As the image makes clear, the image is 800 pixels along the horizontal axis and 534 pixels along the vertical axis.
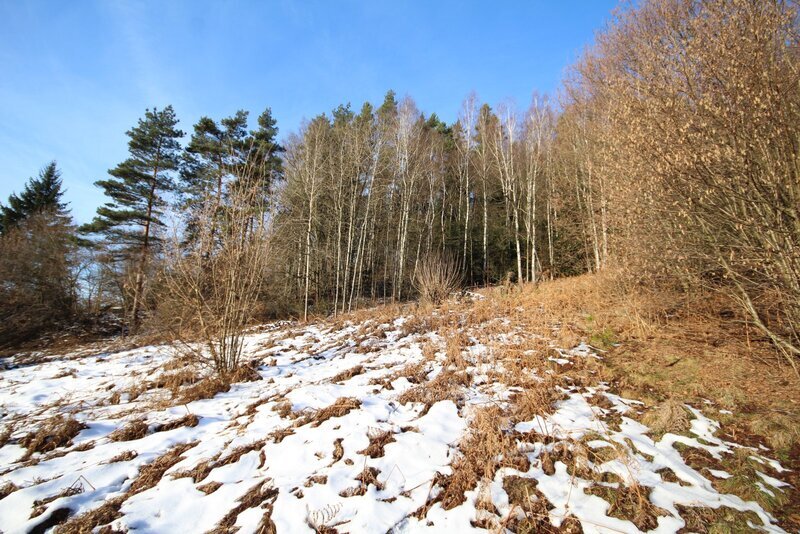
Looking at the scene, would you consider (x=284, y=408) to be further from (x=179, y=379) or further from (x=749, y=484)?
(x=749, y=484)

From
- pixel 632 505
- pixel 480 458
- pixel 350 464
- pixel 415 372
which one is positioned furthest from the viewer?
pixel 415 372

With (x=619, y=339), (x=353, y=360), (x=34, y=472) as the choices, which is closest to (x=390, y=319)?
A: (x=353, y=360)

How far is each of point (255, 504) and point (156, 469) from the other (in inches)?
54.2

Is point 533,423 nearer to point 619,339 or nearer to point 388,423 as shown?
point 388,423

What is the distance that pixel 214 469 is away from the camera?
10.4 feet

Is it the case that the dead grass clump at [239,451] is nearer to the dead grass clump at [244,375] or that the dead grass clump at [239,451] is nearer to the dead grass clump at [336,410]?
the dead grass clump at [336,410]

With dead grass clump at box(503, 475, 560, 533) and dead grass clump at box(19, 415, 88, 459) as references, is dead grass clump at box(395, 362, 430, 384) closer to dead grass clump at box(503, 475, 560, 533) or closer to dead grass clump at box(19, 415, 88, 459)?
dead grass clump at box(503, 475, 560, 533)

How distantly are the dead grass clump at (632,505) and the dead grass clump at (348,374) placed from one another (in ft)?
12.3

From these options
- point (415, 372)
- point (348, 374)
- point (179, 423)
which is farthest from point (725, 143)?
point (179, 423)

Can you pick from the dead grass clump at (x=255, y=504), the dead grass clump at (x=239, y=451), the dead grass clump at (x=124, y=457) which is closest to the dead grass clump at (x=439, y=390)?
the dead grass clump at (x=239, y=451)

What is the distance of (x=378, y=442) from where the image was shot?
334 cm

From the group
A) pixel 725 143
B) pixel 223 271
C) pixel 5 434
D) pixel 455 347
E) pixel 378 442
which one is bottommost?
pixel 5 434

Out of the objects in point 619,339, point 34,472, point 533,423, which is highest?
point 619,339

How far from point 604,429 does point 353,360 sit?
176 inches
